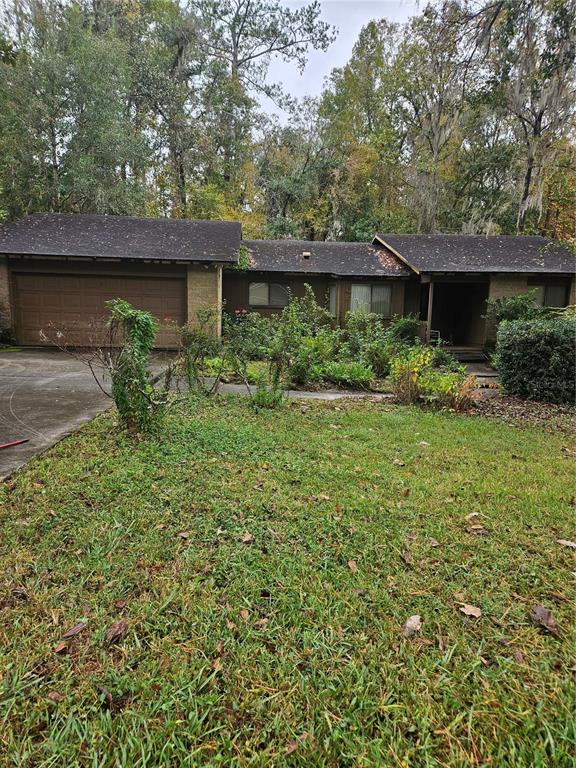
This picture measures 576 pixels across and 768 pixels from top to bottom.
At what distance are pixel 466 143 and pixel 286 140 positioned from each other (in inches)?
392

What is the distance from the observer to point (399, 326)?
45.6 ft

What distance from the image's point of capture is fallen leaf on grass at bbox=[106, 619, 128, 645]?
6.70 feet

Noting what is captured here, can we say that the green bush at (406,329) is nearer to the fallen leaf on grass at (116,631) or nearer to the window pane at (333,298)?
the window pane at (333,298)

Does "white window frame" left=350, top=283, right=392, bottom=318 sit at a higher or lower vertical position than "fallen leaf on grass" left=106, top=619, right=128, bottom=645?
higher

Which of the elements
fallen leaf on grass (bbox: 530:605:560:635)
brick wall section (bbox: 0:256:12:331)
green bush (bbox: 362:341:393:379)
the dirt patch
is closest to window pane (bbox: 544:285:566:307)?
green bush (bbox: 362:341:393:379)

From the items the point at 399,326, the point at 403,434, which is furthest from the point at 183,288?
the point at 403,434

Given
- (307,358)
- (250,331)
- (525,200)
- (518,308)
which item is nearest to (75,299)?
(250,331)

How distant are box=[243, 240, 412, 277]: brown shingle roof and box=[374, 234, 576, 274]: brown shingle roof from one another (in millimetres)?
547

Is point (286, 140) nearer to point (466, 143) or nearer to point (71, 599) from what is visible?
point (466, 143)

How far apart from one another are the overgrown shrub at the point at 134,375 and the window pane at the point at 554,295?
46.4 ft

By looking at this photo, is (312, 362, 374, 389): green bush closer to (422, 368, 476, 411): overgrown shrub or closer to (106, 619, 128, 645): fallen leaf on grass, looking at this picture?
(422, 368, 476, 411): overgrown shrub

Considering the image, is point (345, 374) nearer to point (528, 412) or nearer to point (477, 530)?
point (528, 412)

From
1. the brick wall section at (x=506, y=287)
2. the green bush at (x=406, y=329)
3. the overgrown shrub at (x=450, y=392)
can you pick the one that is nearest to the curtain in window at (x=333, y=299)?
the green bush at (x=406, y=329)

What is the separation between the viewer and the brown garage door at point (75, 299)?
510 inches
